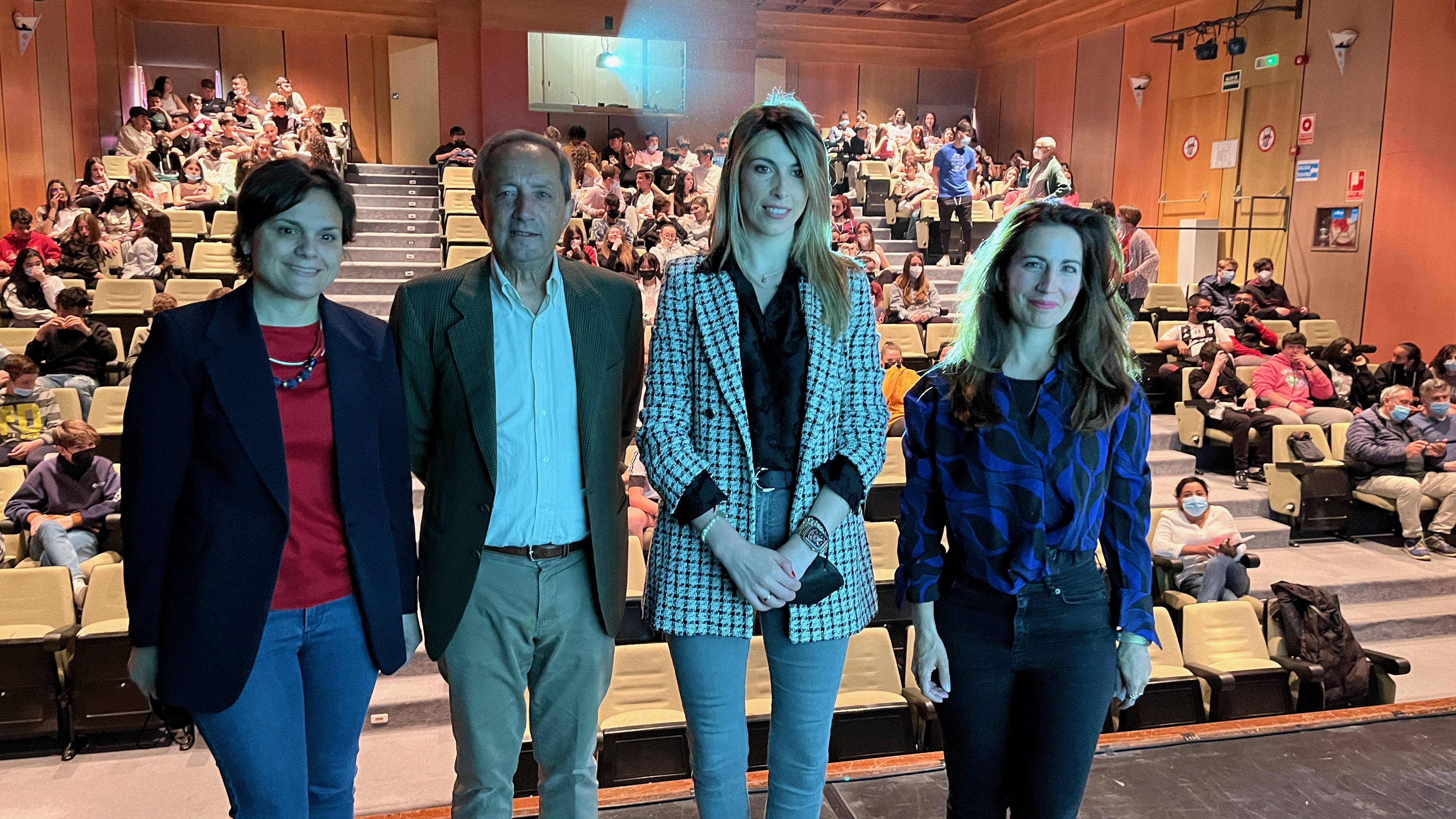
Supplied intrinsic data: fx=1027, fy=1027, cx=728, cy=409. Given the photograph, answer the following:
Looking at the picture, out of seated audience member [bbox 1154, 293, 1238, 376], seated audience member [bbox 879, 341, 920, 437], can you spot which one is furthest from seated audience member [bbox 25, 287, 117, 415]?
seated audience member [bbox 1154, 293, 1238, 376]

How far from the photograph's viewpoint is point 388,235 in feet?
35.4

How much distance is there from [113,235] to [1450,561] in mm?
10519

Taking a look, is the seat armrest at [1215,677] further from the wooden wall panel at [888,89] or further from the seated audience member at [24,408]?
the wooden wall panel at [888,89]

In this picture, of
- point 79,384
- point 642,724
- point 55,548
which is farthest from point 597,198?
point 642,724

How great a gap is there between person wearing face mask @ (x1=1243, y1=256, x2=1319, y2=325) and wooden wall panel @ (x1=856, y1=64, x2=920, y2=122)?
8.56 metres

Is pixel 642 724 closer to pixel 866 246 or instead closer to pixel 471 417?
pixel 471 417

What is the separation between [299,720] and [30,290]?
790 centimetres

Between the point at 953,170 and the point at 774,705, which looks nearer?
the point at 774,705

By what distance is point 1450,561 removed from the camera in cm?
617

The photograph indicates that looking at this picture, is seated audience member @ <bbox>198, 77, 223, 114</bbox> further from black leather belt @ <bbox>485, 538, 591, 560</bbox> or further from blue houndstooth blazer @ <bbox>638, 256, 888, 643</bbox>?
blue houndstooth blazer @ <bbox>638, 256, 888, 643</bbox>

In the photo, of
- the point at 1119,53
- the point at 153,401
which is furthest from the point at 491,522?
the point at 1119,53

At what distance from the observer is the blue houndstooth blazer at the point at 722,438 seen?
160cm

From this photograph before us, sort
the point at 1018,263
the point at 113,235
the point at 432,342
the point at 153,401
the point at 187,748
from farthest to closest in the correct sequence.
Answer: the point at 113,235 → the point at 187,748 → the point at 432,342 → the point at 1018,263 → the point at 153,401

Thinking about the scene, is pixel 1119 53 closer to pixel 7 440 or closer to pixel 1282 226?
pixel 1282 226
